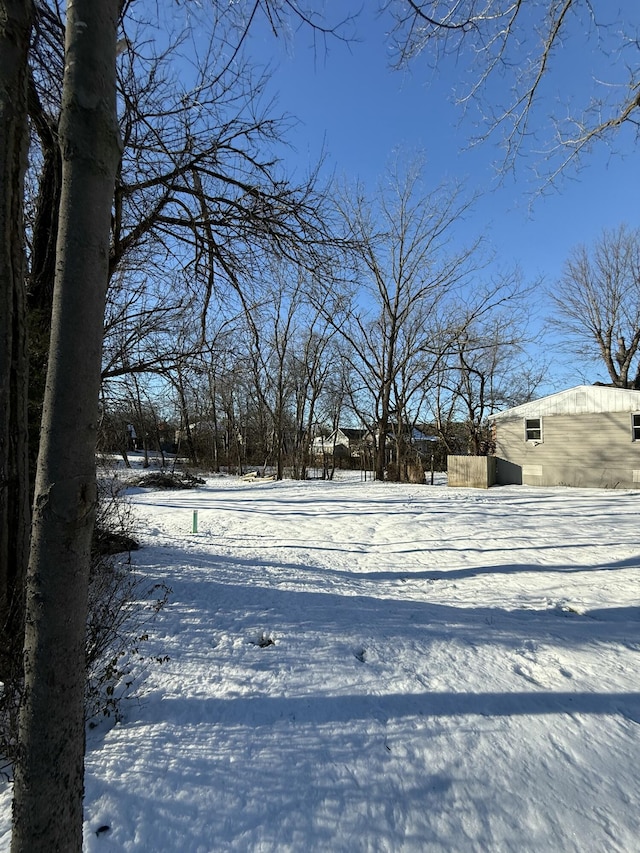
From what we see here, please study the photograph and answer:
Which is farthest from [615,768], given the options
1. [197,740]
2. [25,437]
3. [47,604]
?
[25,437]

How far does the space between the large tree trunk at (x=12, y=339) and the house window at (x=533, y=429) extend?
2043 cm

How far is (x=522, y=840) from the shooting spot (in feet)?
6.02

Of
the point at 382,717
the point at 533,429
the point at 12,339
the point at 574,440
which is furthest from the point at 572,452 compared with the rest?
the point at 12,339

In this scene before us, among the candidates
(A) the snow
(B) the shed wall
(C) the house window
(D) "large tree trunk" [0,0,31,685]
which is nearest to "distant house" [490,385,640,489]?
(C) the house window

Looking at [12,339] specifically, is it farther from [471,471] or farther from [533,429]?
[533,429]

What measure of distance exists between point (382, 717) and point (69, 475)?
248cm

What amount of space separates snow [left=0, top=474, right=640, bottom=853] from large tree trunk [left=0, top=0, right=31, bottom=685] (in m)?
0.95

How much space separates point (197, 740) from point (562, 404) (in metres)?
20.2

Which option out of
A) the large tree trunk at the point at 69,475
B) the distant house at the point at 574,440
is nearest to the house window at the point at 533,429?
the distant house at the point at 574,440

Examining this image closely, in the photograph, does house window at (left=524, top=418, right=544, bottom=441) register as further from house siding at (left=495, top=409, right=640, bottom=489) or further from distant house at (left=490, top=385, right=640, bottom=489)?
house siding at (left=495, top=409, right=640, bottom=489)

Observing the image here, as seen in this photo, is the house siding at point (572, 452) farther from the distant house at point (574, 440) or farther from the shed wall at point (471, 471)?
the shed wall at point (471, 471)

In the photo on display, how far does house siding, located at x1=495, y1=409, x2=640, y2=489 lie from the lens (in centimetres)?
1733

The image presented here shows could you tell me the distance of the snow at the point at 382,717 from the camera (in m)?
1.91

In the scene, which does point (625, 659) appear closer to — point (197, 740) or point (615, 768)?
point (615, 768)
